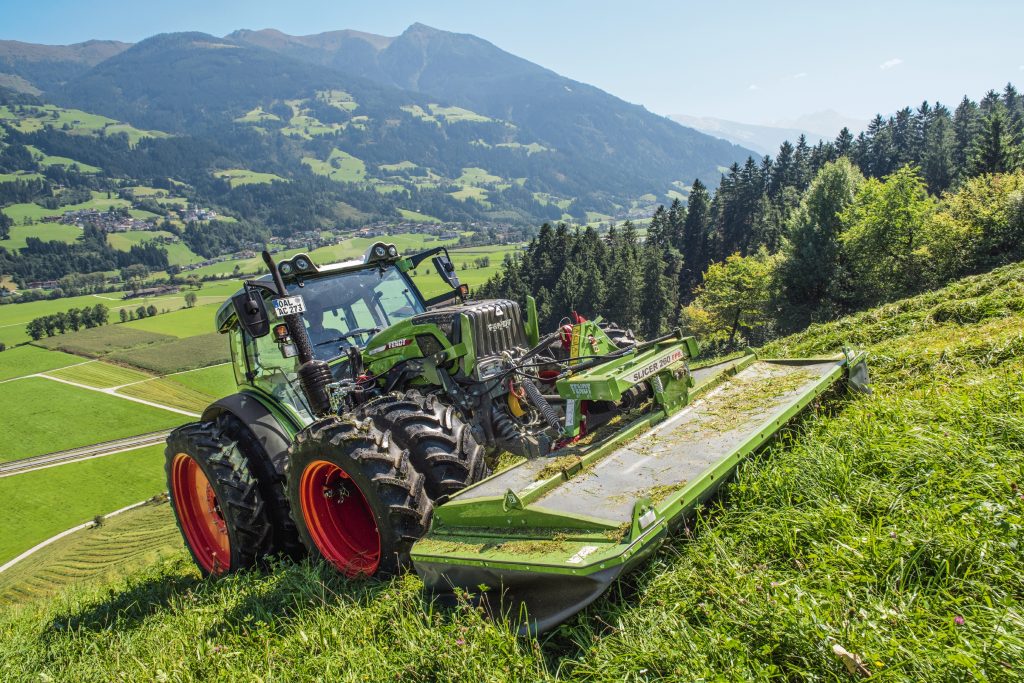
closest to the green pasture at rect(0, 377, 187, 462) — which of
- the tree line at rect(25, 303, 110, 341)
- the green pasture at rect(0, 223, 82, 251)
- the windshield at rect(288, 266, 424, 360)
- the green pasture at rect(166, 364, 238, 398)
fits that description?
the green pasture at rect(166, 364, 238, 398)

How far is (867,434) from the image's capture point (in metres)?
4.42

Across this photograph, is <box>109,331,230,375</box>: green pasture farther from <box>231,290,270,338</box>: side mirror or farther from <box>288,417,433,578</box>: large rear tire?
<box>288,417,433,578</box>: large rear tire

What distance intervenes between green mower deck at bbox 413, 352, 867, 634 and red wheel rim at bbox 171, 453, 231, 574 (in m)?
4.25

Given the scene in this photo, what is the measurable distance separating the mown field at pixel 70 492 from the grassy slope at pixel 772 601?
36613 mm

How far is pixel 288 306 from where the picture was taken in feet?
19.7

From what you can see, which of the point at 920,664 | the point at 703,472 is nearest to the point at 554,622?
the point at 703,472

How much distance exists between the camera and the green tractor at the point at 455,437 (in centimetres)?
362

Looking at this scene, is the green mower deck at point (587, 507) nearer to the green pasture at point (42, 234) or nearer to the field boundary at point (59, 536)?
the field boundary at point (59, 536)

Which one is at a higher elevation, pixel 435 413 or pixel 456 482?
pixel 435 413

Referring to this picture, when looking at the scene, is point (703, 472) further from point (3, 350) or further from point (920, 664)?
point (3, 350)

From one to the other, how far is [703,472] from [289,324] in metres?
4.15

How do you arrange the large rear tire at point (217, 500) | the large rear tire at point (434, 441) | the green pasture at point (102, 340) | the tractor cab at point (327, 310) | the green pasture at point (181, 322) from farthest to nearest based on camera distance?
the green pasture at point (181, 322)
the green pasture at point (102, 340)
the tractor cab at point (327, 310)
the large rear tire at point (217, 500)
the large rear tire at point (434, 441)

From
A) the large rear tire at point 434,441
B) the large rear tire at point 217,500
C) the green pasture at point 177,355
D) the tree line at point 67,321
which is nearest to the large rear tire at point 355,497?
the large rear tire at point 434,441

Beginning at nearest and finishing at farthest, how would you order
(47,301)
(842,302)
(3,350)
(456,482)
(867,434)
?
(867,434) → (456,482) → (842,302) → (3,350) → (47,301)
